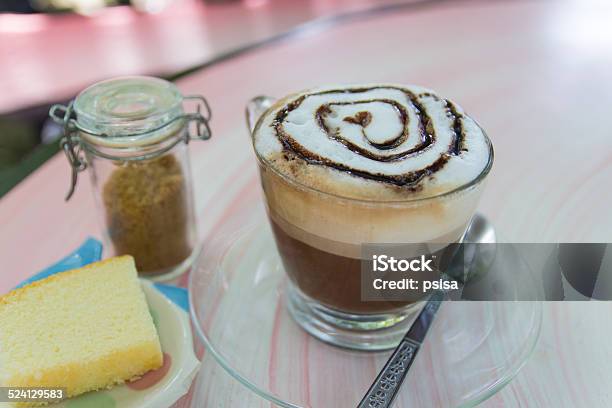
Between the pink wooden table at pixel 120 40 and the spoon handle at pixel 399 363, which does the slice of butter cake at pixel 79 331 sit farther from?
the pink wooden table at pixel 120 40

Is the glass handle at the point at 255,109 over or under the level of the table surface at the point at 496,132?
over

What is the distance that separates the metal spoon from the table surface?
5 cm

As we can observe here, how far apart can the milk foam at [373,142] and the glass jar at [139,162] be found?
0.18 m

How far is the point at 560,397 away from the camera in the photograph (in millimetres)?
763

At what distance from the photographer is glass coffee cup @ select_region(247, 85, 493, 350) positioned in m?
0.69

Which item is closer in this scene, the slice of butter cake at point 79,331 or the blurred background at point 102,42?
the slice of butter cake at point 79,331

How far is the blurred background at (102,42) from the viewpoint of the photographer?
1783 millimetres

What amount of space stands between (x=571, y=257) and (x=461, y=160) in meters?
0.37

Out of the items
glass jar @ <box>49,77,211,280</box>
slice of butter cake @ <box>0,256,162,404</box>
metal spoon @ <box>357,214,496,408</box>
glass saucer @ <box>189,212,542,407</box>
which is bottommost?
glass saucer @ <box>189,212,542,407</box>

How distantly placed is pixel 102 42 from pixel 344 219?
1.56 metres

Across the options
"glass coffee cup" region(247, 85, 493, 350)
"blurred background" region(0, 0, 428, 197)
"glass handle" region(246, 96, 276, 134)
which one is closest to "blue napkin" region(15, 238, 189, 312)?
"glass coffee cup" region(247, 85, 493, 350)

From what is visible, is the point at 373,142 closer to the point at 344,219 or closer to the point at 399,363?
the point at 344,219

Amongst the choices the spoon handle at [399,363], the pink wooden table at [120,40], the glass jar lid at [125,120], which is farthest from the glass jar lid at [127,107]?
the pink wooden table at [120,40]

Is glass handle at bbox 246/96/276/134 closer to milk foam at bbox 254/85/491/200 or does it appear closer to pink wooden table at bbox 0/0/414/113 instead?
milk foam at bbox 254/85/491/200
